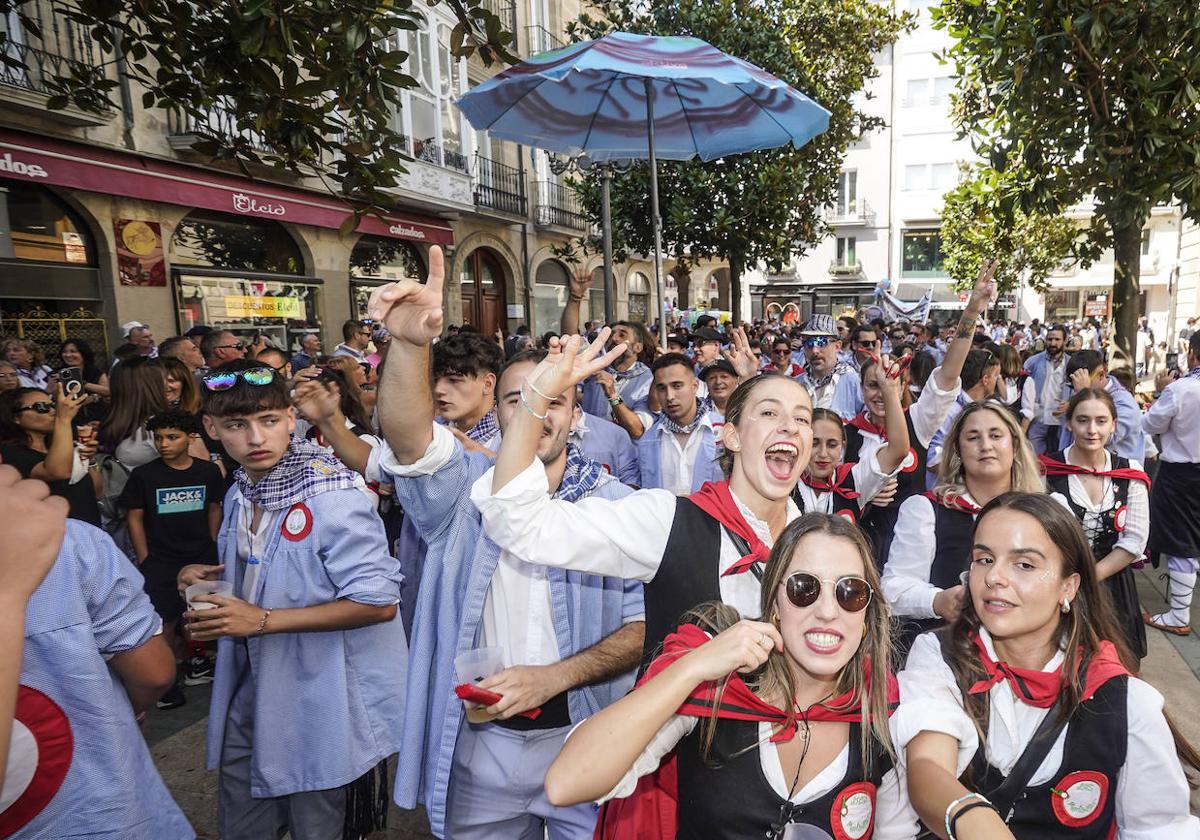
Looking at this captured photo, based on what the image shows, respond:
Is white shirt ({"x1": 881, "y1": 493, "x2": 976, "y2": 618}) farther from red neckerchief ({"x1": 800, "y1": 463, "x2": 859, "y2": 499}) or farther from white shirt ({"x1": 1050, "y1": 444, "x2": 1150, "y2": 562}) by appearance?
white shirt ({"x1": 1050, "y1": 444, "x2": 1150, "y2": 562})

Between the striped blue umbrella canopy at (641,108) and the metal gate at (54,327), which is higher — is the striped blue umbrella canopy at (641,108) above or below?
above

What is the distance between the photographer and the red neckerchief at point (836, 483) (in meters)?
3.91

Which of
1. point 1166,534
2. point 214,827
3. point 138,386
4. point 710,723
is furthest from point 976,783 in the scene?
point 138,386

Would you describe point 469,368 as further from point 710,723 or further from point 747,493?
point 710,723

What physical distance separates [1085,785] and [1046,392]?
7.28 m

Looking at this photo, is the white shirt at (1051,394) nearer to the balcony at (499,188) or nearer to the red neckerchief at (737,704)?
the red neckerchief at (737,704)

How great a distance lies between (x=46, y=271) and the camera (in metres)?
9.80

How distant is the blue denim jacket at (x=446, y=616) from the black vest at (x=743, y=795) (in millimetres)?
583

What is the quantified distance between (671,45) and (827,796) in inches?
168

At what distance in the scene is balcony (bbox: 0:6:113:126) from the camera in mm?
8664

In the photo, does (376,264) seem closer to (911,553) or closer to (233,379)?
(233,379)

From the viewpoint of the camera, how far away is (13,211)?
31.0 ft

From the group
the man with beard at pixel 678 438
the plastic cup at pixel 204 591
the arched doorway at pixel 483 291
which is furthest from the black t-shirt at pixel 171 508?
the arched doorway at pixel 483 291

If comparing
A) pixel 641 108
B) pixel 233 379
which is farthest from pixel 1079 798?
pixel 641 108
